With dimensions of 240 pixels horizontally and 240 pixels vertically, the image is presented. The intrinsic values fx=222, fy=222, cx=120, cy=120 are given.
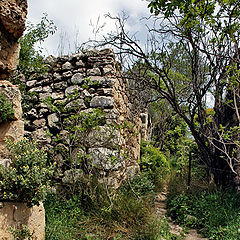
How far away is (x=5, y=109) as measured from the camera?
7.27ft

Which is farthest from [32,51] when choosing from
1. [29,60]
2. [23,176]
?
[23,176]

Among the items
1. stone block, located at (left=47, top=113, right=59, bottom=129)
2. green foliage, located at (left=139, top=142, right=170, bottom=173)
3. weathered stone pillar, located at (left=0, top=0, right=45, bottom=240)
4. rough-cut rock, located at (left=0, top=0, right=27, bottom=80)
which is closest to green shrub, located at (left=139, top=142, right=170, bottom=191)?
green foliage, located at (left=139, top=142, right=170, bottom=173)

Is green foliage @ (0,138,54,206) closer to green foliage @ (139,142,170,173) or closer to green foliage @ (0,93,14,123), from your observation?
green foliage @ (0,93,14,123)

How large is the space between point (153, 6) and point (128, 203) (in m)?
2.85

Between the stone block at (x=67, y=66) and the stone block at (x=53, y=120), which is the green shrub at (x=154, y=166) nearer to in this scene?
the stone block at (x=53, y=120)

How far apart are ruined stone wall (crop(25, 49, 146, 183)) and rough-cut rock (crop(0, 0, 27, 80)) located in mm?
1942

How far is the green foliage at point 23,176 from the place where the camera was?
6.74 feet

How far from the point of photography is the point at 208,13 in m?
3.20

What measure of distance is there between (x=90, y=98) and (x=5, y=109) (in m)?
2.22

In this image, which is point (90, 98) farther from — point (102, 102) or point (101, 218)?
point (101, 218)

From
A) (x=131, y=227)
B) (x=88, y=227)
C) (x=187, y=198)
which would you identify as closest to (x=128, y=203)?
(x=131, y=227)

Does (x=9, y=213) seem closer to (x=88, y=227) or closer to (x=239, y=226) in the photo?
(x=88, y=227)

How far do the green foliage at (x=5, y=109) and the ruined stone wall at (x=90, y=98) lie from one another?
1961 millimetres

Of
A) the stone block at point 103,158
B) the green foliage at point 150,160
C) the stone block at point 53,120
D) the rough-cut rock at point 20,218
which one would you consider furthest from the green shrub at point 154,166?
the rough-cut rock at point 20,218
